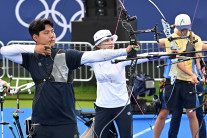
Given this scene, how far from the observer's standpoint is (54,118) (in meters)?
5.38

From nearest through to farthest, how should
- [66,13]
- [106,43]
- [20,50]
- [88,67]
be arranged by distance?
1. [20,50]
2. [106,43]
3. [88,67]
4. [66,13]

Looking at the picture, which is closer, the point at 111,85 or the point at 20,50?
the point at 20,50

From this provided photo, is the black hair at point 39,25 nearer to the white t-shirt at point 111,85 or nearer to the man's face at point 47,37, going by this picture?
the man's face at point 47,37

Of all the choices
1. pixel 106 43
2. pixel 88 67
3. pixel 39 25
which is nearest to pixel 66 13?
pixel 88 67

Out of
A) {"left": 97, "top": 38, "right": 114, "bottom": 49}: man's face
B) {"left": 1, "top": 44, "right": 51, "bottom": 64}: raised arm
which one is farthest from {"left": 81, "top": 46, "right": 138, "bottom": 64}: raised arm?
{"left": 97, "top": 38, "right": 114, "bottom": 49}: man's face

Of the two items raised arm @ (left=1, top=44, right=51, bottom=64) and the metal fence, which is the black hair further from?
the metal fence

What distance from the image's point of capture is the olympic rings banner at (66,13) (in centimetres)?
1364

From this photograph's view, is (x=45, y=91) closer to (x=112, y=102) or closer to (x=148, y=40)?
(x=112, y=102)

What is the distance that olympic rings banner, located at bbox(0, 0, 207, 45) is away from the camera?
13641 millimetres

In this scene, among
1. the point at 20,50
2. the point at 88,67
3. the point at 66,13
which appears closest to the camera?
the point at 20,50

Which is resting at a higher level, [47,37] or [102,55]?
[47,37]

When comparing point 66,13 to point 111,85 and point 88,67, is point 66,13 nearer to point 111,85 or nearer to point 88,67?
point 88,67

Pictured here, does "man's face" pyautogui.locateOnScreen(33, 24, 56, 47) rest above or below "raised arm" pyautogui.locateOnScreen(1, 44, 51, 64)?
above

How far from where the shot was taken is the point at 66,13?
47.0 feet
